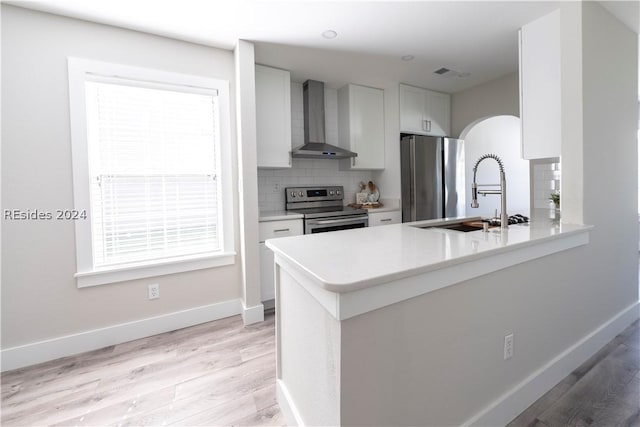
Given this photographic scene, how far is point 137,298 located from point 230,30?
232 cm

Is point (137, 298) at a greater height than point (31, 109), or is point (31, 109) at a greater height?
point (31, 109)

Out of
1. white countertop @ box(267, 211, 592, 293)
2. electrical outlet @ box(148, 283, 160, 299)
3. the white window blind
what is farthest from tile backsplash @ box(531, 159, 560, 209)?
electrical outlet @ box(148, 283, 160, 299)

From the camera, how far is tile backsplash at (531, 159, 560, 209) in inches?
101

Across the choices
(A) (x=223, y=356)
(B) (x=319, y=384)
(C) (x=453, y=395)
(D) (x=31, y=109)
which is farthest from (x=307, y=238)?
(D) (x=31, y=109)

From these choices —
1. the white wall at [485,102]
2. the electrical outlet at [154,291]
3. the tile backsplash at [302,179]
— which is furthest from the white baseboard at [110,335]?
the white wall at [485,102]

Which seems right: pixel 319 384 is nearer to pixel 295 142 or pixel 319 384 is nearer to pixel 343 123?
pixel 295 142

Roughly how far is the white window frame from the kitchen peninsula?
1.45 m

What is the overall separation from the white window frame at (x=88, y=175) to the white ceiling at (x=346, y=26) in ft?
1.11

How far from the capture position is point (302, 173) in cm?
369

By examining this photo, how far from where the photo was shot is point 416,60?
3.01 metres

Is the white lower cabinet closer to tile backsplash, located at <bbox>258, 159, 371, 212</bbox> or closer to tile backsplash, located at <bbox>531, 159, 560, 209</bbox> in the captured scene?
tile backsplash, located at <bbox>258, 159, 371, 212</bbox>

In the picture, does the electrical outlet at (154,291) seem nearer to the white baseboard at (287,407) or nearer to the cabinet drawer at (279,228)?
the cabinet drawer at (279,228)

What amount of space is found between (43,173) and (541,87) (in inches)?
148

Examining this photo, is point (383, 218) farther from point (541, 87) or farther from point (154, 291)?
point (154, 291)
